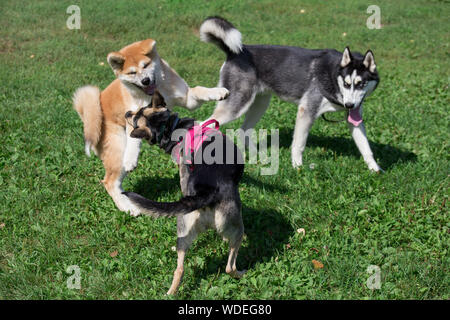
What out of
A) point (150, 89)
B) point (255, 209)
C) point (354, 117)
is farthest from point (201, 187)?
point (354, 117)

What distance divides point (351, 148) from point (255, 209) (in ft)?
6.99

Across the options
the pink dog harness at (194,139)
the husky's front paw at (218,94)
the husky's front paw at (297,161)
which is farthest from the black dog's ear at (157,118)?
the husky's front paw at (297,161)

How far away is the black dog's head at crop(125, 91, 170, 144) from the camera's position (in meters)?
3.55

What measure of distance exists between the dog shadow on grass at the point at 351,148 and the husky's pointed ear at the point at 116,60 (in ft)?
8.70

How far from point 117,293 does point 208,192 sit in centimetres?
113

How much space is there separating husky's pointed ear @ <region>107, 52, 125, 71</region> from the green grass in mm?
1431

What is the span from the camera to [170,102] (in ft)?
15.2

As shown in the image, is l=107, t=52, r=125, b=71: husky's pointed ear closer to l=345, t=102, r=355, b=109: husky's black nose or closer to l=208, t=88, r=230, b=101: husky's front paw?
l=208, t=88, r=230, b=101: husky's front paw

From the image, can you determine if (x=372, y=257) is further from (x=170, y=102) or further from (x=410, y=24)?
(x=410, y=24)

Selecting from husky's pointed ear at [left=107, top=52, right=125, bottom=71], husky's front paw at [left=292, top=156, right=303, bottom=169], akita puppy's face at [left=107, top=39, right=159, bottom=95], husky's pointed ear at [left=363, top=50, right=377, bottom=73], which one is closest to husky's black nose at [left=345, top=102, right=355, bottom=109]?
husky's pointed ear at [left=363, top=50, right=377, bottom=73]

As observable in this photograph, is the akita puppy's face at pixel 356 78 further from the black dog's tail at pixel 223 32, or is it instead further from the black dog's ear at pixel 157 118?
the black dog's ear at pixel 157 118

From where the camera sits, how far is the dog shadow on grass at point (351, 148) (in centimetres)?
549

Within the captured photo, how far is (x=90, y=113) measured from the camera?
4609mm

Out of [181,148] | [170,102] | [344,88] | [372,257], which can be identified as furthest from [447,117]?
[181,148]
